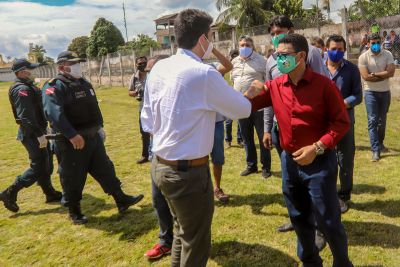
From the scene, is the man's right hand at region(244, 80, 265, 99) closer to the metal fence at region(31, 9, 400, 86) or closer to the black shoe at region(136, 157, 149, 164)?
the black shoe at region(136, 157, 149, 164)

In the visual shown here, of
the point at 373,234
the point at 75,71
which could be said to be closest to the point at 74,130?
the point at 75,71

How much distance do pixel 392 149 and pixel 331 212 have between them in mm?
4914

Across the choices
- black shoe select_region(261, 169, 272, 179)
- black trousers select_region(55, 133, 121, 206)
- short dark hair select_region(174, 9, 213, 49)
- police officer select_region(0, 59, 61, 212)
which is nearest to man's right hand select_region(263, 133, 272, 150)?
black shoe select_region(261, 169, 272, 179)

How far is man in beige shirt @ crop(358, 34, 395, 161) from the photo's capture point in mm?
6266

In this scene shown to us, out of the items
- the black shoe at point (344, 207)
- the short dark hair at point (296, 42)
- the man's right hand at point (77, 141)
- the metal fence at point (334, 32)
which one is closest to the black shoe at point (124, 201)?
the man's right hand at point (77, 141)

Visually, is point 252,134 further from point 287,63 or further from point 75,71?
point 287,63

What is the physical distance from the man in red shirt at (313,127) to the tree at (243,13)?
32467mm

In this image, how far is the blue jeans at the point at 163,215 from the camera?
11.9ft

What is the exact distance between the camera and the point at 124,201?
4961 millimetres

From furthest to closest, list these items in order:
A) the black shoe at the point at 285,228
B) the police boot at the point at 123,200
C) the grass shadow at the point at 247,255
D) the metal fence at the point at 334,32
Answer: the metal fence at the point at 334,32, the police boot at the point at 123,200, the black shoe at the point at 285,228, the grass shadow at the point at 247,255

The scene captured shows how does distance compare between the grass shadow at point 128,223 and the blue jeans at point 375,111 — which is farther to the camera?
the blue jeans at point 375,111

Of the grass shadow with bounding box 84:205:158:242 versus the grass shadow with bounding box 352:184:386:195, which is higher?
the grass shadow with bounding box 352:184:386:195

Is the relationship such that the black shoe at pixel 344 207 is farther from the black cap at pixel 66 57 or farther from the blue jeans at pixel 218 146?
the black cap at pixel 66 57

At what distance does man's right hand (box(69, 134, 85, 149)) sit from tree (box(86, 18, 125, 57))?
173 feet
